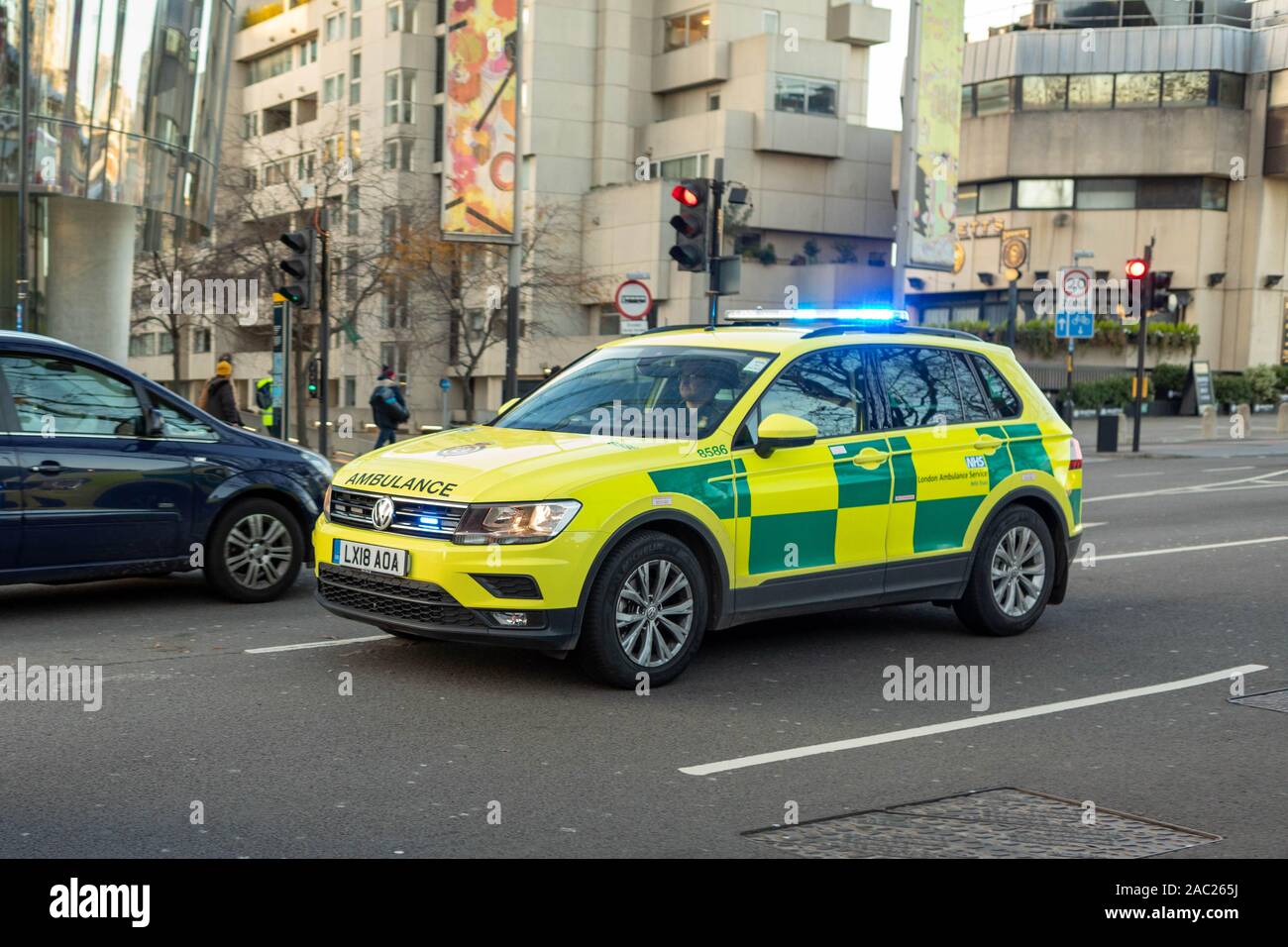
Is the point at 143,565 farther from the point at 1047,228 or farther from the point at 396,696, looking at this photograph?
the point at 1047,228

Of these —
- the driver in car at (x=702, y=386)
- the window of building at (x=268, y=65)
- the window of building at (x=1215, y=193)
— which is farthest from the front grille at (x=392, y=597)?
the window of building at (x=268, y=65)

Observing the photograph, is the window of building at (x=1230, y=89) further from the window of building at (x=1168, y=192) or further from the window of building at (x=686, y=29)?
the window of building at (x=686, y=29)

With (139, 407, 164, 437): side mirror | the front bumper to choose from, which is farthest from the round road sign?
the front bumper

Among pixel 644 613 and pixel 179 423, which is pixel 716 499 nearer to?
pixel 644 613

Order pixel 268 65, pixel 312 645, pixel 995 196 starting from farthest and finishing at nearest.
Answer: pixel 268 65
pixel 995 196
pixel 312 645

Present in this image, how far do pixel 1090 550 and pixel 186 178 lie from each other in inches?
975

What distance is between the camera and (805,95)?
A: 63344 mm

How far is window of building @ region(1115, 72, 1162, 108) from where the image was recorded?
187 ft

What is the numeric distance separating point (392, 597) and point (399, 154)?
6309 cm

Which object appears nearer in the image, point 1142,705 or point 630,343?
point 1142,705

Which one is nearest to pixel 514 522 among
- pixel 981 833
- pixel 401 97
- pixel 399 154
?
pixel 981 833

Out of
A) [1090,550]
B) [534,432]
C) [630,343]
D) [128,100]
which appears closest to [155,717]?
[534,432]

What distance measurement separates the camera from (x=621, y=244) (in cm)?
6353

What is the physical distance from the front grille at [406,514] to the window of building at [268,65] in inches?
3090
